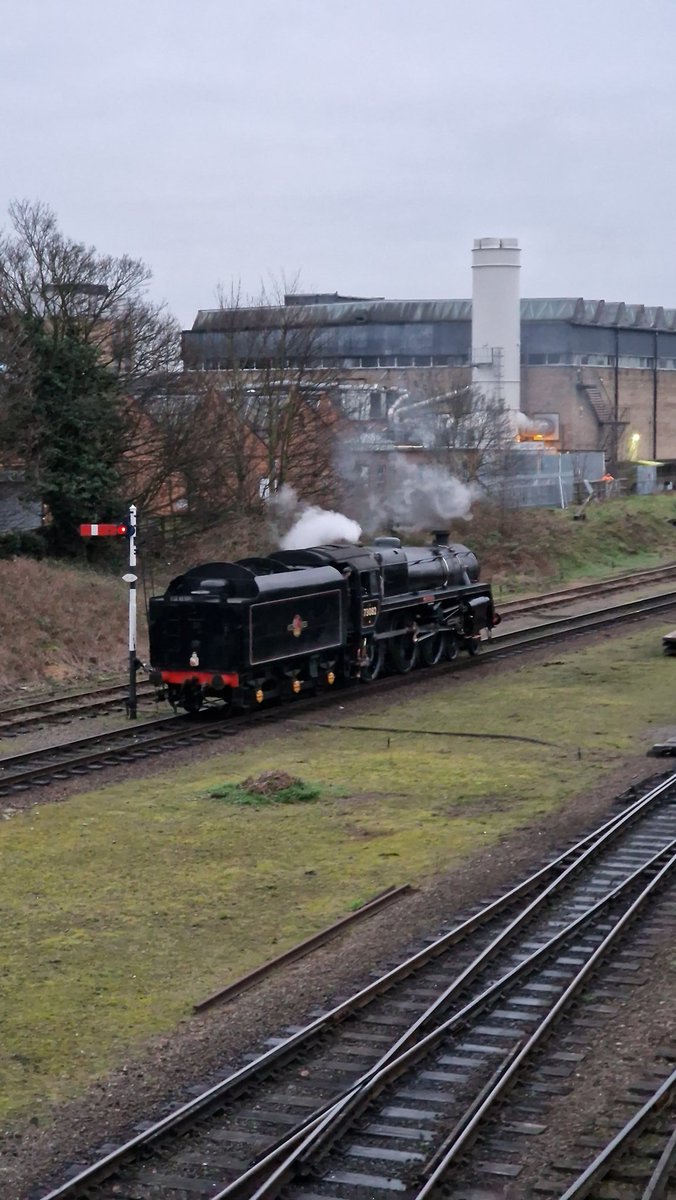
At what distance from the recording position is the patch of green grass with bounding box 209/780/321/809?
56.9ft

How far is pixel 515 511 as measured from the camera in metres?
47.6

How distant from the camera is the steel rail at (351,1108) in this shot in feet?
25.6

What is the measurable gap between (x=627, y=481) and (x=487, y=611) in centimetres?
3583

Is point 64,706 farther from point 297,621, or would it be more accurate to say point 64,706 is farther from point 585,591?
point 585,591

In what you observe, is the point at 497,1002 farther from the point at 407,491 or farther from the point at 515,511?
the point at 515,511

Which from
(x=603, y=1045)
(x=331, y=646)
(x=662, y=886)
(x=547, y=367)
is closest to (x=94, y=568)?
(x=331, y=646)

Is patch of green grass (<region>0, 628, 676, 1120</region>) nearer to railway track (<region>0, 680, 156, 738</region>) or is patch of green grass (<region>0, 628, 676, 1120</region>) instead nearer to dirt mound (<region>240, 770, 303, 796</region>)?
dirt mound (<region>240, 770, 303, 796</region>)

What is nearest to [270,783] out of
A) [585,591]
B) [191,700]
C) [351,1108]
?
[191,700]

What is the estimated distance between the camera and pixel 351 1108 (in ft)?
28.5

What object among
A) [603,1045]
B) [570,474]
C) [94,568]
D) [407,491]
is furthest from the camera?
[570,474]

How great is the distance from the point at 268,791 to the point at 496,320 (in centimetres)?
5375

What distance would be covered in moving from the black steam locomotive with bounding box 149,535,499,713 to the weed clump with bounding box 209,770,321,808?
4.45 meters

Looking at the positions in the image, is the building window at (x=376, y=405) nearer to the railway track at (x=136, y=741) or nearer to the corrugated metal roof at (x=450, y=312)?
the corrugated metal roof at (x=450, y=312)

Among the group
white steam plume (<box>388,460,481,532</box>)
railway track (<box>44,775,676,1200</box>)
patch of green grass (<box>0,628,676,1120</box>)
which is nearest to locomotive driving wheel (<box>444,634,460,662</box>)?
patch of green grass (<box>0,628,676,1120</box>)
